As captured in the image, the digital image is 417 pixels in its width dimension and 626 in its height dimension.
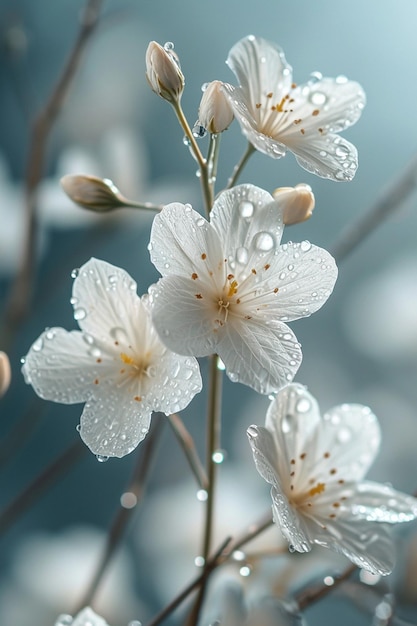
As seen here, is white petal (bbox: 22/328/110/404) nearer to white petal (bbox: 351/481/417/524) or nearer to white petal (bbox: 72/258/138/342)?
white petal (bbox: 72/258/138/342)

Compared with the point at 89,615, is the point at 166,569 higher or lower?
lower

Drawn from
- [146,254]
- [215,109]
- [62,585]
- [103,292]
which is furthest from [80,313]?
[146,254]

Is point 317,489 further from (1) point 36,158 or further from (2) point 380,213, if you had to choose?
(1) point 36,158

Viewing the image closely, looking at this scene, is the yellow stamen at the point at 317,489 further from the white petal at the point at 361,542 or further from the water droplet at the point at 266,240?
the water droplet at the point at 266,240

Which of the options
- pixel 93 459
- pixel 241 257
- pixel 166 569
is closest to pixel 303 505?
pixel 241 257

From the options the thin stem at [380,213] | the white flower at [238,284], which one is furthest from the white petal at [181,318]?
the thin stem at [380,213]

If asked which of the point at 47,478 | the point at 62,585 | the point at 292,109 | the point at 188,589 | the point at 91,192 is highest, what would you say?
the point at 292,109

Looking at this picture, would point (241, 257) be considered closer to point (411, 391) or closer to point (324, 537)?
point (324, 537)
